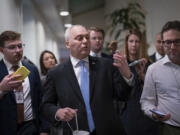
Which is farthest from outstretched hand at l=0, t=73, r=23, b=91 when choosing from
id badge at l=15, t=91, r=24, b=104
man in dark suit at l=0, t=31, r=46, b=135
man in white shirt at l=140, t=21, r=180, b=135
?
man in white shirt at l=140, t=21, r=180, b=135

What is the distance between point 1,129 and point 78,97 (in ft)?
2.89

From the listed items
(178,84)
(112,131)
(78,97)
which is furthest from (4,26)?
(178,84)

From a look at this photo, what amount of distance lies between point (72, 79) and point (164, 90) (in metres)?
0.75

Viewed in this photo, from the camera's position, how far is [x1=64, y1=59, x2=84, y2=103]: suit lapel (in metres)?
1.75

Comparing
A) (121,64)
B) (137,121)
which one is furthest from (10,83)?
(137,121)

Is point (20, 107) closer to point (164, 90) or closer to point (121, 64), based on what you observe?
point (121, 64)

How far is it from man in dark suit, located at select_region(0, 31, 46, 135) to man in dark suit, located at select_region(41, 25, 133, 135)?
0.43 meters

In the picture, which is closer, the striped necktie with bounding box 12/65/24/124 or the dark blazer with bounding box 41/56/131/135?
the dark blazer with bounding box 41/56/131/135

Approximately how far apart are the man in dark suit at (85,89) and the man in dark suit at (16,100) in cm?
43

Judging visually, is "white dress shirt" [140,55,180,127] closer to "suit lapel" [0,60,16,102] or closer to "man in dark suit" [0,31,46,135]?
"man in dark suit" [0,31,46,135]

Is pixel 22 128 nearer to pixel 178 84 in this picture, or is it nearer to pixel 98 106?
pixel 98 106

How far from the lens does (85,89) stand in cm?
180

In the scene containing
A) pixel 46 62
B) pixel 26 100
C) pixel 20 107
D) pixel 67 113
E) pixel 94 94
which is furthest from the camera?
pixel 46 62

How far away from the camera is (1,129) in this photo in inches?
82.8
